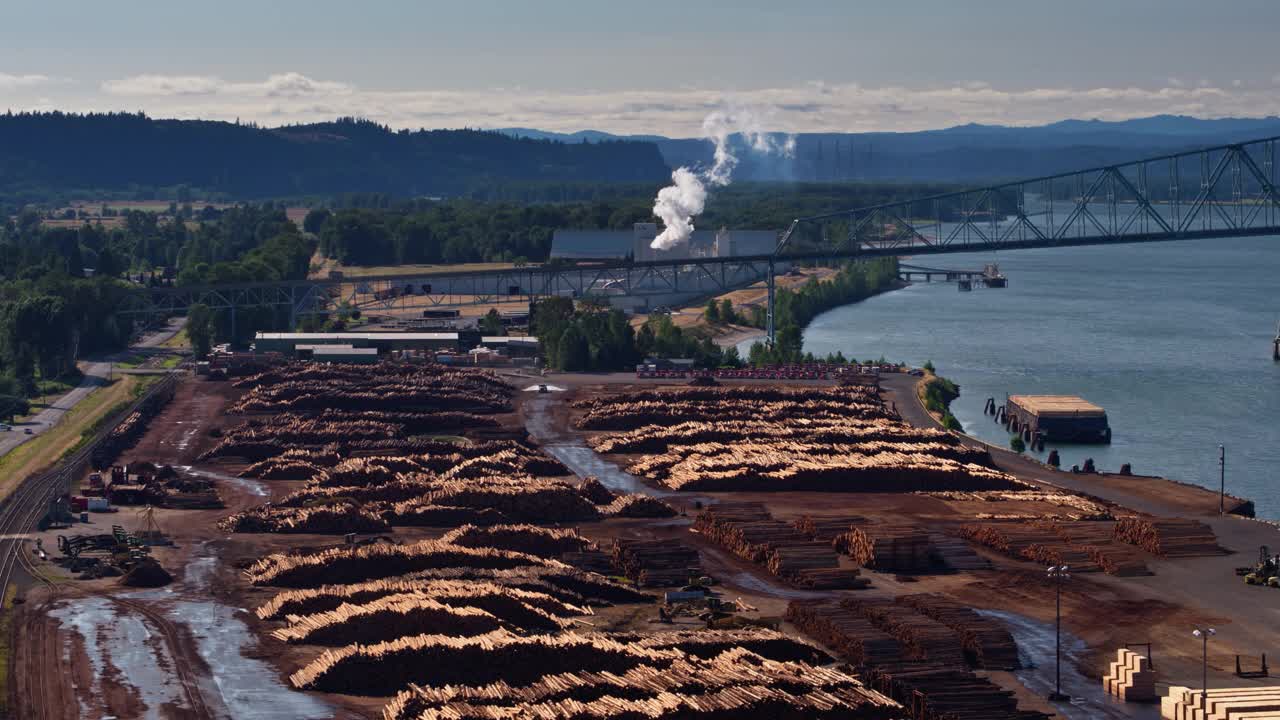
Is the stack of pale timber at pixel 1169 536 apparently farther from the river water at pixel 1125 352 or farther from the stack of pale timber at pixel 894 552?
the river water at pixel 1125 352

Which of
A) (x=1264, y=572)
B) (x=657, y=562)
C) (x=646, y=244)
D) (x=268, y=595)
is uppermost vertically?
(x=646, y=244)

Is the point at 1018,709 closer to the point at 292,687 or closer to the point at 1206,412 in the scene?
the point at 292,687

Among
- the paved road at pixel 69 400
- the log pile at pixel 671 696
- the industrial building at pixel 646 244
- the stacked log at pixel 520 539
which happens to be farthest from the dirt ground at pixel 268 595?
the industrial building at pixel 646 244

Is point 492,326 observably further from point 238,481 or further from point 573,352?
point 238,481

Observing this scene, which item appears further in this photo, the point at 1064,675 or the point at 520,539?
the point at 520,539

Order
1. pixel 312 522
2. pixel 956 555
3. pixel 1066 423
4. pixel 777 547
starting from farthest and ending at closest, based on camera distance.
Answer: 1. pixel 1066 423
2. pixel 312 522
3. pixel 956 555
4. pixel 777 547

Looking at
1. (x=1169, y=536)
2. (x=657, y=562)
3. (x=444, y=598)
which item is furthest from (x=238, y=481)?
(x=1169, y=536)

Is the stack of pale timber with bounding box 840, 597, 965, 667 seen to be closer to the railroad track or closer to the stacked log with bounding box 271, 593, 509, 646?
the stacked log with bounding box 271, 593, 509, 646

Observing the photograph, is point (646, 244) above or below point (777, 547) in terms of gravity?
above
